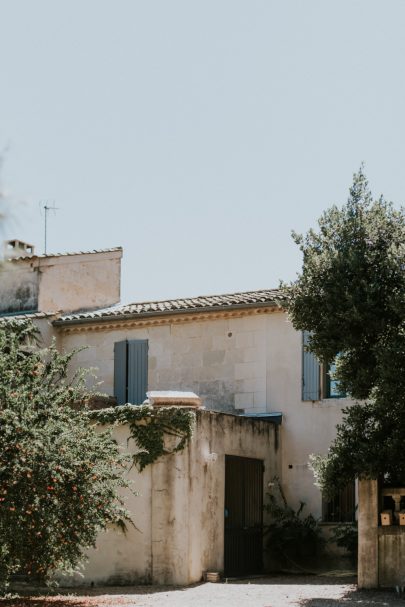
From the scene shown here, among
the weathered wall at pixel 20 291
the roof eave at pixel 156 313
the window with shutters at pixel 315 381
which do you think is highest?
the weathered wall at pixel 20 291

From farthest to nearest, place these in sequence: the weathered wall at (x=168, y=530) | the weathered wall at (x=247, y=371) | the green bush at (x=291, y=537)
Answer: the weathered wall at (x=247, y=371)
the green bush at (x=291, y=537)
the weathered wall at (x=168, y=530)

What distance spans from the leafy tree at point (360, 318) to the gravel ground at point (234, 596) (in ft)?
5.99

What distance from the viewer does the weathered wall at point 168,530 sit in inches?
750

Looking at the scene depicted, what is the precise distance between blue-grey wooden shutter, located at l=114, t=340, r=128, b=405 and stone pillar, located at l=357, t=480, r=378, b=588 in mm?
9430

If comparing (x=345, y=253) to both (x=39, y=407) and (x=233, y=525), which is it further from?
(x=233, y=525)

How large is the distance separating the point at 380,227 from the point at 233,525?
295 inches

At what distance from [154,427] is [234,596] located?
3960mm

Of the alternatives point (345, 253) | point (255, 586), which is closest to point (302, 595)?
point (255, 586)

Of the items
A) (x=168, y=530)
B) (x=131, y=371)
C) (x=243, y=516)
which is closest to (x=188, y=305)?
(x=131, y=371)

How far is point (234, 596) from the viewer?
16828 mm

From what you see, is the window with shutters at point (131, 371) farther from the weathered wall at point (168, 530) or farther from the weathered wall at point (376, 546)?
the weathered wall at point (376, 546)

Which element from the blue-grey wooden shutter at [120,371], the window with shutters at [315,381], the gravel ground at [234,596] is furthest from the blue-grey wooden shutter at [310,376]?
the gravel ground at [234,596]

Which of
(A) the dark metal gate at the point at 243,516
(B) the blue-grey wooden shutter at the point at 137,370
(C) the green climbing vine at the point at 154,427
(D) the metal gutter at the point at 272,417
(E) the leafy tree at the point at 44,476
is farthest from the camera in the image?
(B) the blue-grey wooden shutter at the point at 137,370

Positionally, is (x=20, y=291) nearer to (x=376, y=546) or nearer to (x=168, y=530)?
(x=168, y=530)
